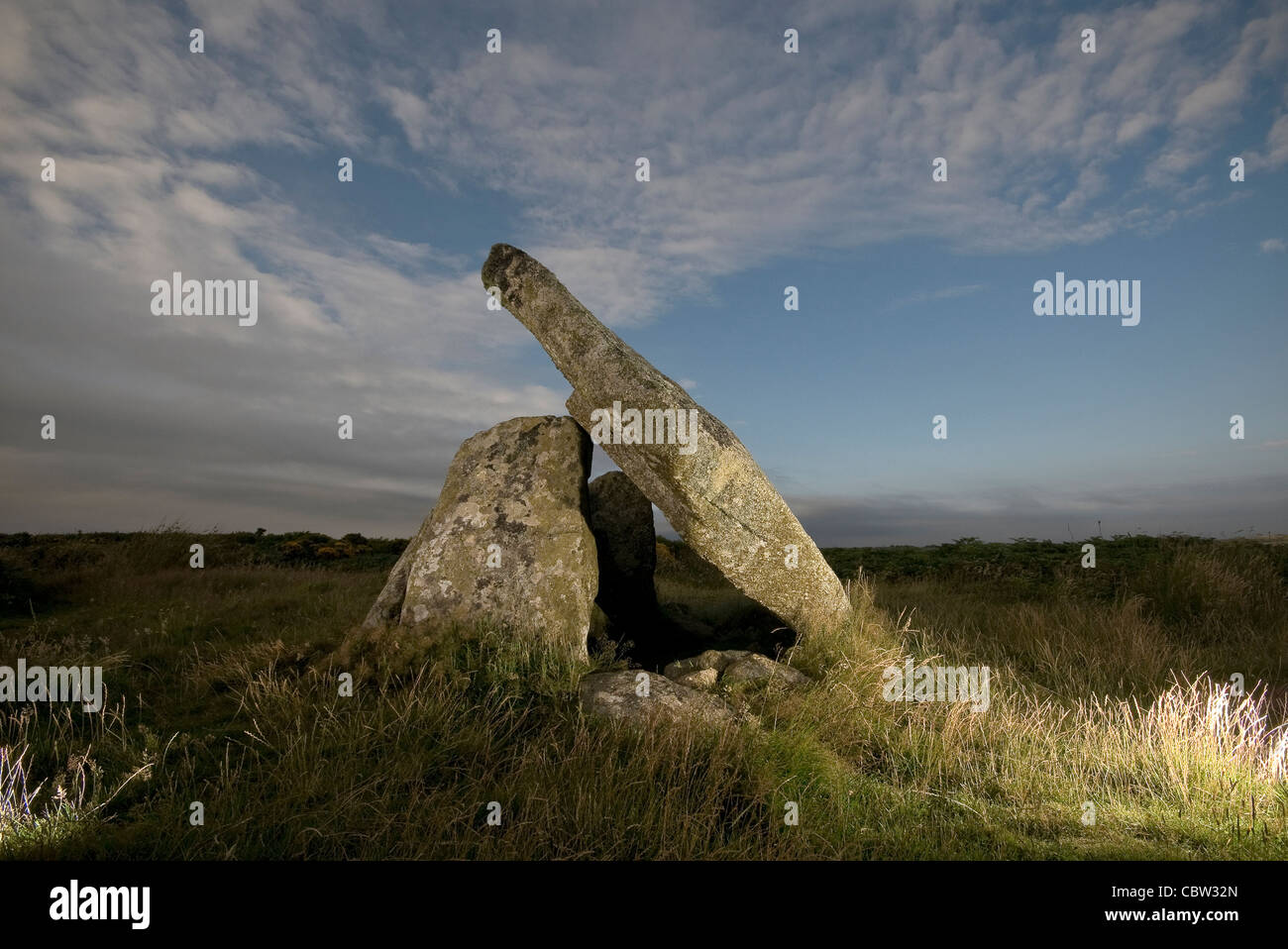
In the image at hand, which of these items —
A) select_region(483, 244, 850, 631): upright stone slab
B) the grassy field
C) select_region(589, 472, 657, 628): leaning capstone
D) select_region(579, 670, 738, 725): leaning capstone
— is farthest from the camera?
select_region(589, 472, 657, 628): leaning capstone

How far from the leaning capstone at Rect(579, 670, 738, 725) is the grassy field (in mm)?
193

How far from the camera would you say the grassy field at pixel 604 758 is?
420 centimetres

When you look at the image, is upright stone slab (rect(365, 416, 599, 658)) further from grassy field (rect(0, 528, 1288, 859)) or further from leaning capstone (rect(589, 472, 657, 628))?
leaning capstone (rect(589, 472, 657, 628))

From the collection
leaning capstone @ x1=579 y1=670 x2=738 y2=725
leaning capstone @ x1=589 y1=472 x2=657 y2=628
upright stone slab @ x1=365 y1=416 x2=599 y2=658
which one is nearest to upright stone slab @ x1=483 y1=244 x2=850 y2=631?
upright stone slab @ x1=365 y1=416 x2=599 y2=658

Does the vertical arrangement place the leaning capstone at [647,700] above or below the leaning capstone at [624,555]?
below

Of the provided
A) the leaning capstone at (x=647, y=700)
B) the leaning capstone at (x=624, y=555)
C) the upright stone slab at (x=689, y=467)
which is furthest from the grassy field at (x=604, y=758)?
the leaning capstone at (x=624, y=555)

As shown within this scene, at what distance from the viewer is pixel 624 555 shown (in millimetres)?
9352

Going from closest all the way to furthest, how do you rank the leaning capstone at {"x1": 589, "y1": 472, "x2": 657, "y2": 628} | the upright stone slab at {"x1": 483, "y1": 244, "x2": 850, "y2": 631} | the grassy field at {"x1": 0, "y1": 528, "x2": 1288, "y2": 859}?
the grassy field at {"x1": 0, "y1": 528, "x2": 1288, "y2": 859} < the upright stone slab at {"x1": 483, "y1": 244, "x2": 850, "y2": 631} < the leaning capstone at {"x1": 589, "y1": 472, "x2": 657, "y2": 628}

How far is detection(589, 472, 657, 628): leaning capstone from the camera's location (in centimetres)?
931

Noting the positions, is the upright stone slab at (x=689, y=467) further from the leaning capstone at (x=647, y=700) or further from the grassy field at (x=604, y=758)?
the leaning capstone at (x=647, y=700)

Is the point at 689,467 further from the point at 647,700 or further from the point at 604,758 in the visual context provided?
the point at 604,758

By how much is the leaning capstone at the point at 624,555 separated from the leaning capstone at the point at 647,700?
9.98 feet

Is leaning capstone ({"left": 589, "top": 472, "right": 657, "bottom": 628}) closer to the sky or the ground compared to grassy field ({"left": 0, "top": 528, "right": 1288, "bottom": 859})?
closer to the sky
